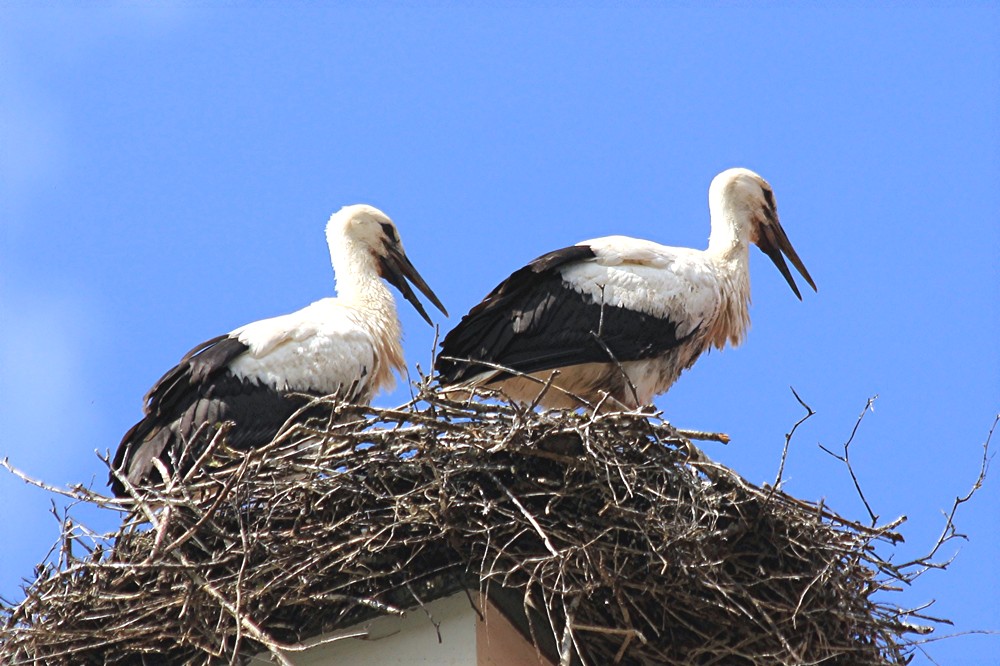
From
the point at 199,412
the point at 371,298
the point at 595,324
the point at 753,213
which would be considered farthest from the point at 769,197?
the point at 199,412

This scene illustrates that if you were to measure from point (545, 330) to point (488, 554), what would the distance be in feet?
5.73

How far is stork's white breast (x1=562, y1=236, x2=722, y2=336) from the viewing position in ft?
22.5

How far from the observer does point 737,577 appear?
5352mm

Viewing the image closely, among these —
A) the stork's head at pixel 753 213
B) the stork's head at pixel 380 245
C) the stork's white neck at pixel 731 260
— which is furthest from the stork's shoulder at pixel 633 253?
the stork's head at pixel 380 245

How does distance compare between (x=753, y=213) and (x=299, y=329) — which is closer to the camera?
(x=299, y=329)

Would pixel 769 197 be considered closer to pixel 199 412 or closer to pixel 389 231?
pixel 389 231

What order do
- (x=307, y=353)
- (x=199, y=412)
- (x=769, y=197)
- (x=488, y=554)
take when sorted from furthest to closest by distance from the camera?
(x=769, y=197), (x=307, y=353), (x=199, y=412), (x=488, y=554)

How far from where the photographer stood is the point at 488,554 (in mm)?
5180

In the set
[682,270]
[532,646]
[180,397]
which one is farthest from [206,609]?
[682,270]

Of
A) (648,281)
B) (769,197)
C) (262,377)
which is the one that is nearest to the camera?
(262,377)

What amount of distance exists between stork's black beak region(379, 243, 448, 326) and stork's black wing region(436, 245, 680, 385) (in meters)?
Result: 0.80

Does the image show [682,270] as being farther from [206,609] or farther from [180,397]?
[206,609]

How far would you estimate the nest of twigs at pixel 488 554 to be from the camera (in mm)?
5148

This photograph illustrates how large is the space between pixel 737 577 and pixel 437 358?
6.10 feet
